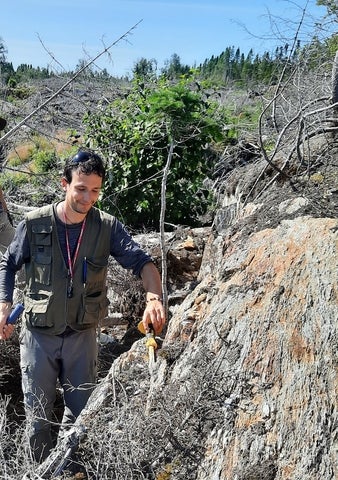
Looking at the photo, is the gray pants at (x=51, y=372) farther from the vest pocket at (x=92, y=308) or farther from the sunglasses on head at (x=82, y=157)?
the sunglasses on head at (x=82, y=157)

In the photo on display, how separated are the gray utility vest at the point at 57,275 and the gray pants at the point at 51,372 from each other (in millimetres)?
83

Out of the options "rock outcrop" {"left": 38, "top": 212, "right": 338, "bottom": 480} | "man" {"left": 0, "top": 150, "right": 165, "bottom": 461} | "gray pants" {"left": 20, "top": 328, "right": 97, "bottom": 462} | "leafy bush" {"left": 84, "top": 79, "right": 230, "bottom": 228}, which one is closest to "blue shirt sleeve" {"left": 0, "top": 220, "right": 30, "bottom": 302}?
"man" {"left": 0, "top": 150, "right": 165, "bottom": 461}

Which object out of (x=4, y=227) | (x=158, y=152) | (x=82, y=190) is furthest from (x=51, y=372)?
(x=158, y=152)

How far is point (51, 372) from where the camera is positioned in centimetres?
302

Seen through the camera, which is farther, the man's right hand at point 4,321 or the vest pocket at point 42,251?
the vest pocket at point 42,251

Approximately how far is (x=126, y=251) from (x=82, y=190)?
0.39 m

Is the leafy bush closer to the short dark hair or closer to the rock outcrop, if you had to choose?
the short dark hair

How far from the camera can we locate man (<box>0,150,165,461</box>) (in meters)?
2.84

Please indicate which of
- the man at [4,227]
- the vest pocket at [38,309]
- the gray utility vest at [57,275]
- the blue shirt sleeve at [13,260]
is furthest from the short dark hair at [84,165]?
the man at [4,227]

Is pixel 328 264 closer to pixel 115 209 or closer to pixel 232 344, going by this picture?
pixel 232 344

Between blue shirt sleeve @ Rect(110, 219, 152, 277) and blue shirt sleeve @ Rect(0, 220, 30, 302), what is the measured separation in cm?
44

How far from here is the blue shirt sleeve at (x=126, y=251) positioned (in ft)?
9.50

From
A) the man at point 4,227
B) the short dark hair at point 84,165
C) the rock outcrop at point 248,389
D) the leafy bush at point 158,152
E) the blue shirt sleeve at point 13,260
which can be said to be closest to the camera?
the rock outcrop at point 248,389

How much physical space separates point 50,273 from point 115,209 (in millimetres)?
Answer: 3176
